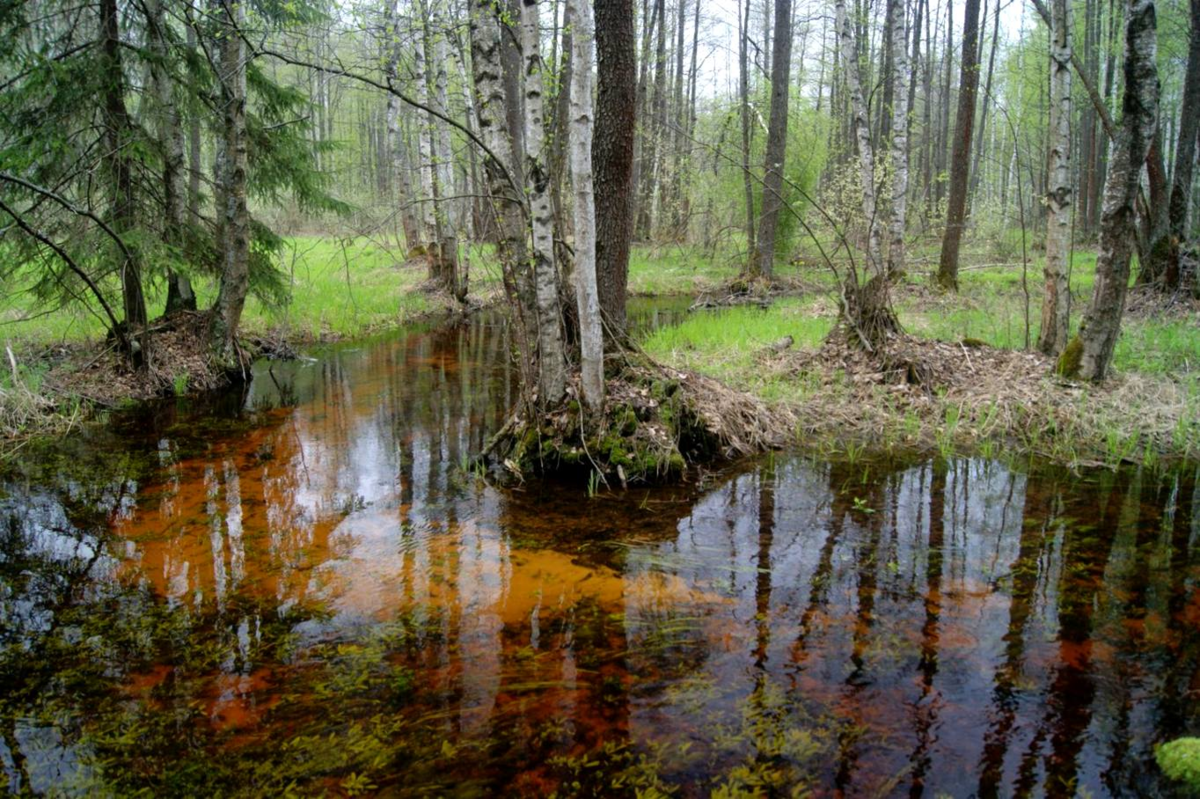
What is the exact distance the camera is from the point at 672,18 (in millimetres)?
29062

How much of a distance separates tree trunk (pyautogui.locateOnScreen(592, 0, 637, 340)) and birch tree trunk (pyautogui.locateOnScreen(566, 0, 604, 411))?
824 millimetres

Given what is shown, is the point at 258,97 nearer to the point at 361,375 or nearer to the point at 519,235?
the point at 361,375

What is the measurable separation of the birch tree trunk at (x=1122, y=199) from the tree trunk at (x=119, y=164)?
1115cm

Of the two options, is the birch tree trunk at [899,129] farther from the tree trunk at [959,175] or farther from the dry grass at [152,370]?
the dry grass at [152,370]

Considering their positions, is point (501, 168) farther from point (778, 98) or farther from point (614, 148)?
point (778, 98)

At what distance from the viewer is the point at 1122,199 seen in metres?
7.26

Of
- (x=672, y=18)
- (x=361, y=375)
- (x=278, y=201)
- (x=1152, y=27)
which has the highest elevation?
(x=672, y=18)

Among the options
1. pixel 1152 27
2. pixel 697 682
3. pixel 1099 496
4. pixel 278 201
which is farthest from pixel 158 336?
pixel 1152 27

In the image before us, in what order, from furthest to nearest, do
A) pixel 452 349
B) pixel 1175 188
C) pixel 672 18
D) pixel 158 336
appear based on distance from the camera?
pixel 672 18 → pixel 452 349 → pixel 1175 188 → pixel 158 336

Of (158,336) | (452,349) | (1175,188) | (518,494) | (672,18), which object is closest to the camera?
(518,494)

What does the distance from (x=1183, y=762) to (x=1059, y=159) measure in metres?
7.25

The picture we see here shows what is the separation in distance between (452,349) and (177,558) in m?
8.32

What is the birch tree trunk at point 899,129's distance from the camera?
14.4 m

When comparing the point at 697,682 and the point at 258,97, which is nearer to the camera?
the point at 697,682
